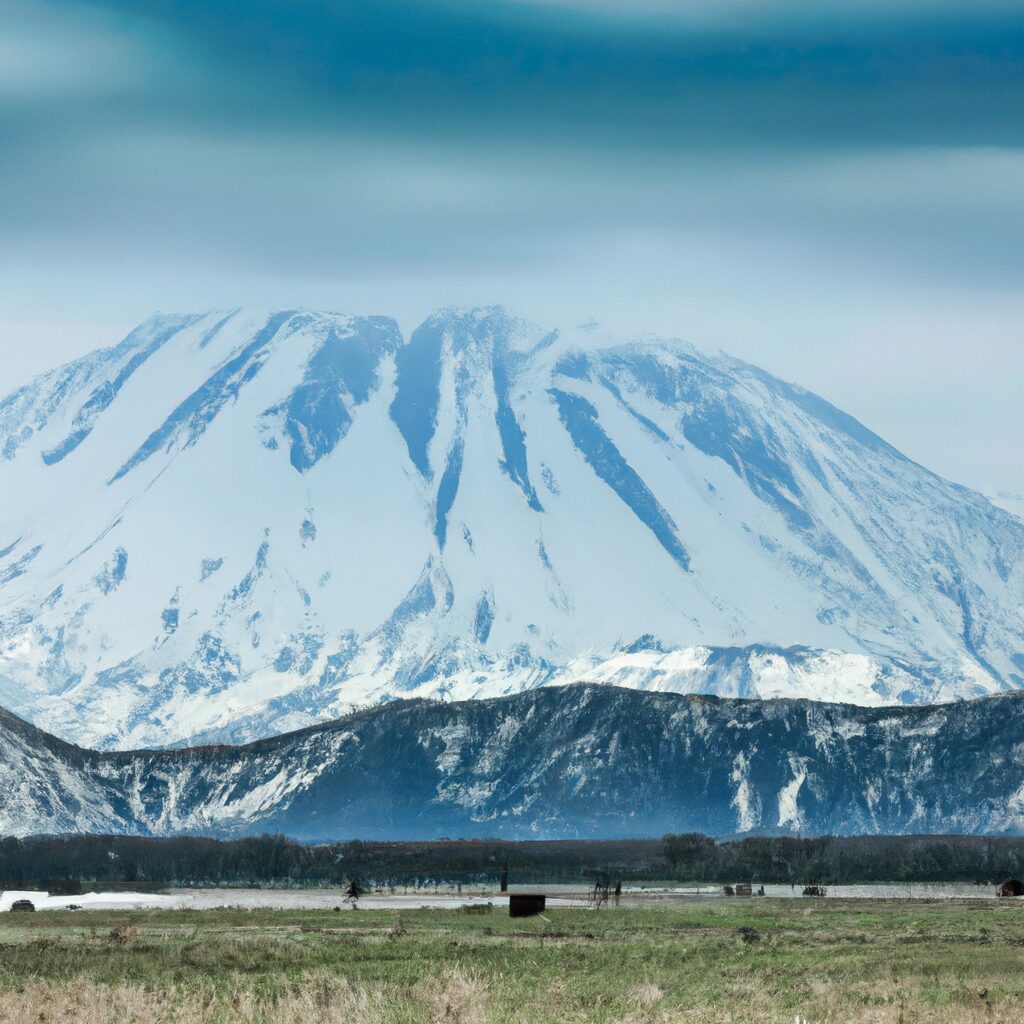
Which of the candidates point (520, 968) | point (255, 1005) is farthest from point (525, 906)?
point (255, 1005)

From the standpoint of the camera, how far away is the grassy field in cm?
5984

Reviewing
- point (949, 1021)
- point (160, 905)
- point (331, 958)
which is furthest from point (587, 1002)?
point (160, 905)

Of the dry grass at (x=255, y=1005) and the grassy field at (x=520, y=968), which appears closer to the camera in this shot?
the dry grass at (x=255, y=1005)

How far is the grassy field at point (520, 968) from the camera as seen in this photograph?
59.8 meters

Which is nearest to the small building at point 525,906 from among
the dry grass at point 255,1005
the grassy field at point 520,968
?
the grassy field at point 520,968

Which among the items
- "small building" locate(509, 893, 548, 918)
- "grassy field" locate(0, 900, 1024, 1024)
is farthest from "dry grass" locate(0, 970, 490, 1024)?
"small building" locate(509, 893, 548, 918)

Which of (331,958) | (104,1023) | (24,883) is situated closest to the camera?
(104,1023)

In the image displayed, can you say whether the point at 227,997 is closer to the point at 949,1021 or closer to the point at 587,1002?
the point at 587,1002

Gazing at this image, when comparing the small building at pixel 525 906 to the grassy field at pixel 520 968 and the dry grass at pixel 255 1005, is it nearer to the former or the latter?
the grassy field at pixel 520 968

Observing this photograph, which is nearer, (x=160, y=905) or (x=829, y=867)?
A: (x=160, y=905)

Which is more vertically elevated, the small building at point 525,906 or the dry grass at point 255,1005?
the small building at point 525,906

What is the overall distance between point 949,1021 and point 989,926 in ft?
149

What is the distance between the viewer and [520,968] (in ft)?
247

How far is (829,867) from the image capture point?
198125 mm
